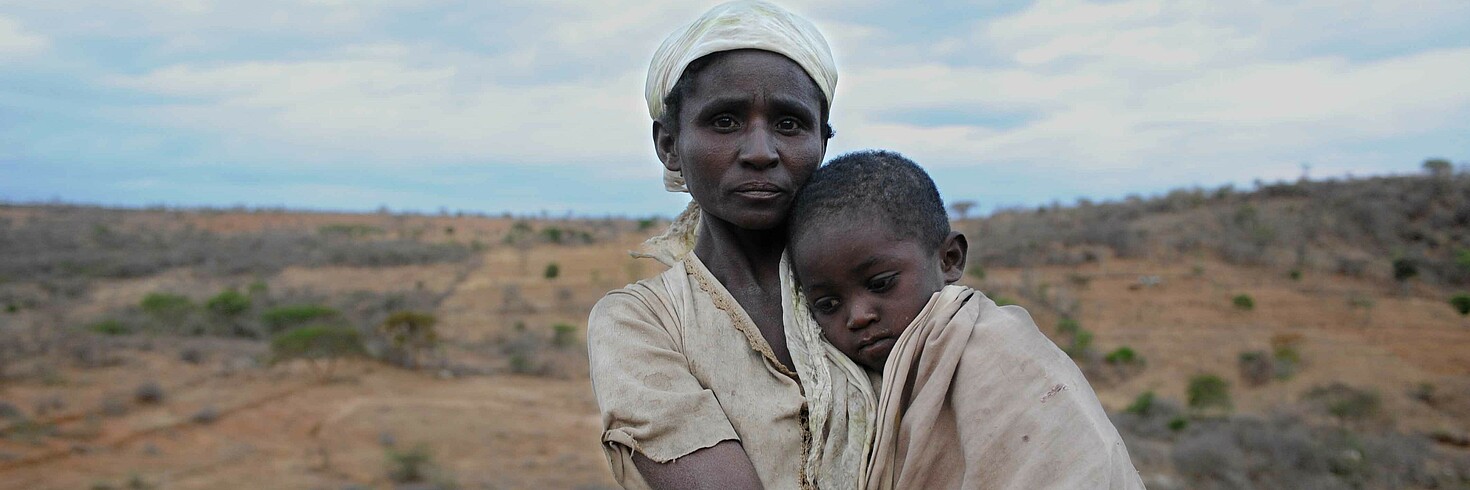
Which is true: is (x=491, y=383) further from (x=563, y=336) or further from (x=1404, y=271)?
(x=1404, y=271)

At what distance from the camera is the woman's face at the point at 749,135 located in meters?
1.64

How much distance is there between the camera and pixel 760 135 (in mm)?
1630

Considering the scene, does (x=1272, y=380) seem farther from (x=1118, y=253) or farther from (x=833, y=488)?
(x=833, y=488)

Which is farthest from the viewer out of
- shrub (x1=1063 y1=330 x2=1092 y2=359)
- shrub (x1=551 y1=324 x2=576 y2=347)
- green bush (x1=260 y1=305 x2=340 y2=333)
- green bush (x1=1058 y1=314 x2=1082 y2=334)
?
shrub (x1=551 y1=324 x2=576 y2=347)

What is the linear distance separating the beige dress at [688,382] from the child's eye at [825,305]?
0.51ft

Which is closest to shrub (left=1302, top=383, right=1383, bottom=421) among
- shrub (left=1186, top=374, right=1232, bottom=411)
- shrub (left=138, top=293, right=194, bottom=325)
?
shrub (left=1186, top=374, right=1232, bottom=411)

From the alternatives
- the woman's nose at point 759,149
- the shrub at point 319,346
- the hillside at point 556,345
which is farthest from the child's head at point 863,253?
the shrub at point 319,346

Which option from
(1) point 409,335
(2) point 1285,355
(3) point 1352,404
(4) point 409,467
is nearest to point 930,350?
(4) point 409,467

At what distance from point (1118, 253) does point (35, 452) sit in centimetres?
2157

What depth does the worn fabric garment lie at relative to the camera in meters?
1.40

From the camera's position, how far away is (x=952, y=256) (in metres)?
1.90

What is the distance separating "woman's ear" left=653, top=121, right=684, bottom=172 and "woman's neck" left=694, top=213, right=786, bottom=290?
A: 12 centimetres

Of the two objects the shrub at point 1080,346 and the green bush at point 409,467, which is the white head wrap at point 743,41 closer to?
the green bush at point 409,467

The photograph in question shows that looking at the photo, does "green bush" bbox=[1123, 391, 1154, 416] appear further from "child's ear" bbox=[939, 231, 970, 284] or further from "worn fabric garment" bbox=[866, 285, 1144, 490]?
"worn fabric garment" bbox=[866, 285, 1144, 490]
